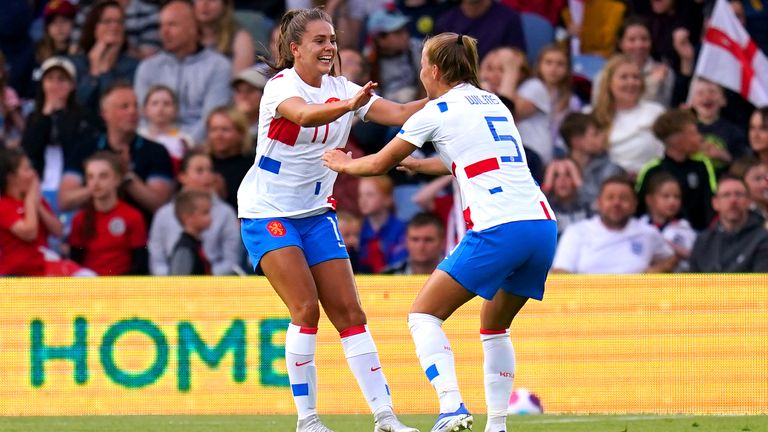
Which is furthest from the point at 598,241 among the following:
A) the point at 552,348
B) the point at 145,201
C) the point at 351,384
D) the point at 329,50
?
the point at 329,50

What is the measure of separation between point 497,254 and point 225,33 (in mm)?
7833

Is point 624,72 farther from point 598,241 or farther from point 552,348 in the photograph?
point 552,348

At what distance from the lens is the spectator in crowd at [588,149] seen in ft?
42.7

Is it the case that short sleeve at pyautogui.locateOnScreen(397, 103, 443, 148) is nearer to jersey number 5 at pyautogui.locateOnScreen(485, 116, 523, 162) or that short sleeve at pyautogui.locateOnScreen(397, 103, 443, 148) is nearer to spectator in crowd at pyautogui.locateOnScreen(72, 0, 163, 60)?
jersey number 5 at pyautogui.locateOnScreen(485, 116, 523, 162)

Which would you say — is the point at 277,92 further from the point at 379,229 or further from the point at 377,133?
the point at 377,133

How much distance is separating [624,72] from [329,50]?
5.79 m

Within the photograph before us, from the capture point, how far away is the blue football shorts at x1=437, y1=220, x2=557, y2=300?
7.23 m

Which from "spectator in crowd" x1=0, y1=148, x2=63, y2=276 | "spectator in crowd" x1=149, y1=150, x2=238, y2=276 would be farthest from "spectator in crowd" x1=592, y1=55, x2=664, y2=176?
"spectator in crowd" x1=0, y1=148, x2=63, y2=276

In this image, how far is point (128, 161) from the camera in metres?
13.7

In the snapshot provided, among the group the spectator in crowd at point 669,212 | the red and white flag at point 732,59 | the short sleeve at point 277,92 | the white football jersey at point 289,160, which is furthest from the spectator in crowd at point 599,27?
the short sleeve at point 277,92

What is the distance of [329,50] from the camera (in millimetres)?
7895

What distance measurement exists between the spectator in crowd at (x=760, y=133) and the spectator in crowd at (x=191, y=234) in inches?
187

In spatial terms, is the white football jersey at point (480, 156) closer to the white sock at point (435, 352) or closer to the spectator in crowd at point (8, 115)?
the white sock at point (435, 352)

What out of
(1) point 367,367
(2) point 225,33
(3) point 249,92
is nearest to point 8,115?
(2) point 225,33
